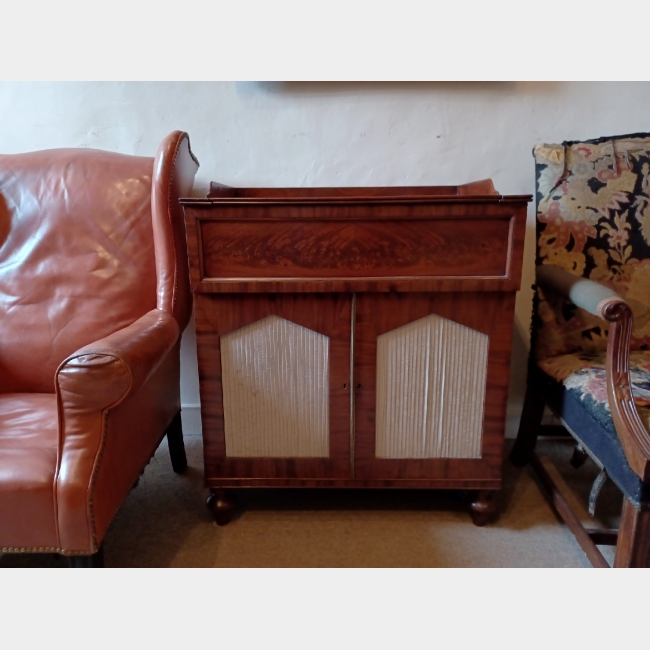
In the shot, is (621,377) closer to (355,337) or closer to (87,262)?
(355,337)

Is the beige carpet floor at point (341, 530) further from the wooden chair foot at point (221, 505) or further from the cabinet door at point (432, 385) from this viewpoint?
the cabinet door at point (432, 385)

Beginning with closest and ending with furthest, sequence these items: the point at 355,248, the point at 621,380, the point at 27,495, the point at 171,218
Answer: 1. the point at 27,495
2. the point at 621,380
3. the point at 355,248
4. the point at 171,218

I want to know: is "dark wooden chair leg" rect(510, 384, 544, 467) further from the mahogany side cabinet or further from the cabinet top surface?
the cabinet top surface

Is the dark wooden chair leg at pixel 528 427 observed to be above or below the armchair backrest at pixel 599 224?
below

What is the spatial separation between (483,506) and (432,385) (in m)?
0.39

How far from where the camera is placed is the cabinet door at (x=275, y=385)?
46.9 inches

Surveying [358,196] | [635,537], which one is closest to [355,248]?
[358,196]

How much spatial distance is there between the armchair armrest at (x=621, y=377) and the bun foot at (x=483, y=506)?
44 cm

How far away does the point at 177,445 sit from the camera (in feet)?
5.18

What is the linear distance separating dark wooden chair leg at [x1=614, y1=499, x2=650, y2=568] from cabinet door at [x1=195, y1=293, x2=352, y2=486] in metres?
0.64

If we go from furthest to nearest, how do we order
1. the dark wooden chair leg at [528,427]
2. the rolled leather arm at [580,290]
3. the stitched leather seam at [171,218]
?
1. the dark wooden chair leg at [528,427]
2. the stitched leather seam at [171,218]
3. the rolled leather arm at [580,290]

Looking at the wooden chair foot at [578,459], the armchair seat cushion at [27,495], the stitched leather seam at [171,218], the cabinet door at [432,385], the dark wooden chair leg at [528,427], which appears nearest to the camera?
the armchair seat cushion at [27,495]

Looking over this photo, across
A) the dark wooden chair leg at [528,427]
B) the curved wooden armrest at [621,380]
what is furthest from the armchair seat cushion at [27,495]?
the dark wooden chair leg at [528,427]

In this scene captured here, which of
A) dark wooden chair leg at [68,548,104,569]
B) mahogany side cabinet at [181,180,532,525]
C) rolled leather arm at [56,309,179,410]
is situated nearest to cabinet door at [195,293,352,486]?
mahogany side cabinet at [181,180,532,525]
